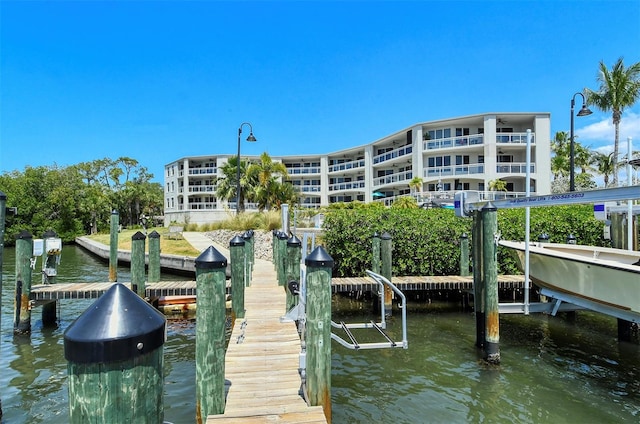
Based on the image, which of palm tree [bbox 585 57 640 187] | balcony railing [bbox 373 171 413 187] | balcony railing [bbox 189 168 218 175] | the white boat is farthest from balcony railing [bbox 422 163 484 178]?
balcony railing [bbox 189 168 218 175]

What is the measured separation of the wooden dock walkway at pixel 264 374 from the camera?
3.83m

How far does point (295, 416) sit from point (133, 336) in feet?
10.2

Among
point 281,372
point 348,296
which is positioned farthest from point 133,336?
point 348,296

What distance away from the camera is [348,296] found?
13859 mm

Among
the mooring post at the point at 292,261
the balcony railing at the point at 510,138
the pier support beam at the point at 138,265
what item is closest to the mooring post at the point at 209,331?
the mooring post at the point at 292,261

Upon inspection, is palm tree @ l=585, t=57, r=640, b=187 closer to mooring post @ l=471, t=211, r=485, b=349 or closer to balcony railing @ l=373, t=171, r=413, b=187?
balcony railing @ l=373, t=171, r=413, b=187

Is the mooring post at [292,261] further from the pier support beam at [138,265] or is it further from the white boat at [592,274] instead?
the white boat at [592,274]

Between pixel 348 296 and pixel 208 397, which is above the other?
pixel 208 397

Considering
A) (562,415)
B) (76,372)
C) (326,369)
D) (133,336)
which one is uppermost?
(133,336)

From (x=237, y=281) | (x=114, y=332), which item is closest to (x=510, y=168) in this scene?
(x=237, y=281)

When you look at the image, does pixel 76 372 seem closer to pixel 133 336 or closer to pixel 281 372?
pixel 133 336

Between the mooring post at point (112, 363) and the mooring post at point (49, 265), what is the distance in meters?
11.9

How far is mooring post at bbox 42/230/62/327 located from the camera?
34.8 ft

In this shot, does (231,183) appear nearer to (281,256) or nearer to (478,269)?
(281,256)
